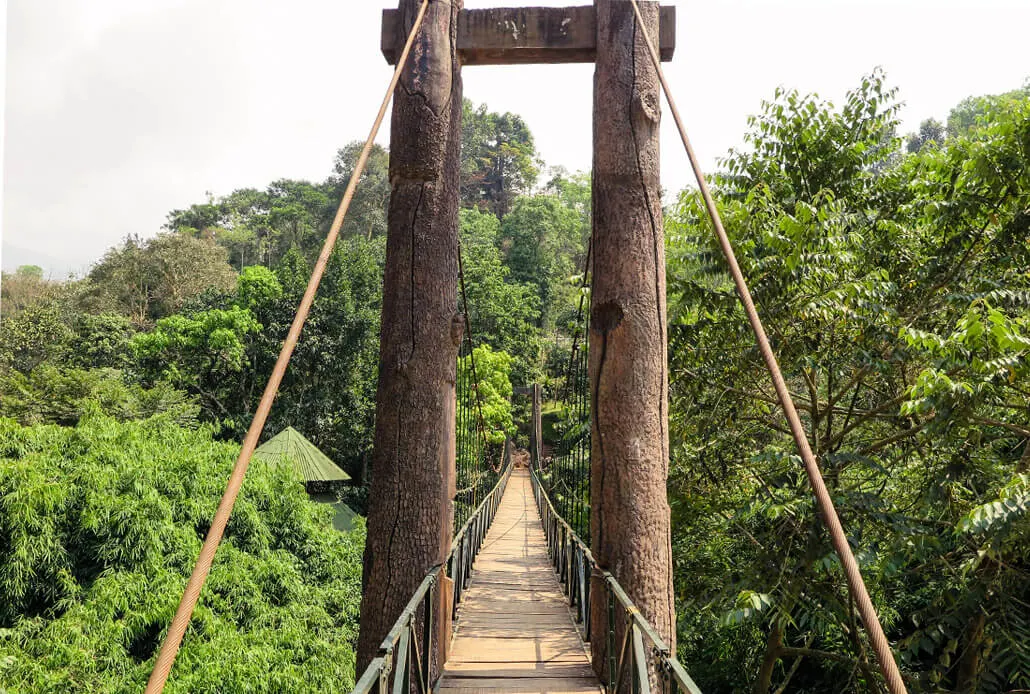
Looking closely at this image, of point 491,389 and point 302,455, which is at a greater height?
point 491,389

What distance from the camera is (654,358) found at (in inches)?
107

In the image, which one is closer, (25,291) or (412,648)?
(412,648)

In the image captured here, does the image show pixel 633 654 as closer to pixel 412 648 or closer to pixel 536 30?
pixel 412 648

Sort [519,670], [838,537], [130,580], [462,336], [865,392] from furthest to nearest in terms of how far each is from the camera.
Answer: [130,580] < [865,392] < [519,670] < [462,336] < [838,537]

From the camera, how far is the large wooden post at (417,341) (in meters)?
2.63

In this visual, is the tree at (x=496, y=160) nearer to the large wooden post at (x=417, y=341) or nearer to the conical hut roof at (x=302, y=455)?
the conical hut roof at (x=302, y=455)

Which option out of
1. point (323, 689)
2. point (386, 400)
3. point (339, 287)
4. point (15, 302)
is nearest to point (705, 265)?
point (386, 400)

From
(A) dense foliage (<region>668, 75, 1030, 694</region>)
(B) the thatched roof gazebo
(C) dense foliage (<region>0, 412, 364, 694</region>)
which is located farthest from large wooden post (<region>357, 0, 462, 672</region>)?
(B) the thatched roof gazebo

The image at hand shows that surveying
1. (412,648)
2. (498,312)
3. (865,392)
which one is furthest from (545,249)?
(412,648)

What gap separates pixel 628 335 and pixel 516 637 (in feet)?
7.42

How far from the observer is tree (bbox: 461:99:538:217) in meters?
44.1

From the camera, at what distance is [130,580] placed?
20.8 feet

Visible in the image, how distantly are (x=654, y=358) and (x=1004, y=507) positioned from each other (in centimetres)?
145

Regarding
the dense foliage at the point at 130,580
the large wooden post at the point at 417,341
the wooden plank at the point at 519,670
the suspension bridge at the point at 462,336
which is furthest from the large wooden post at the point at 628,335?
the dense foliage at the point at 130,580
